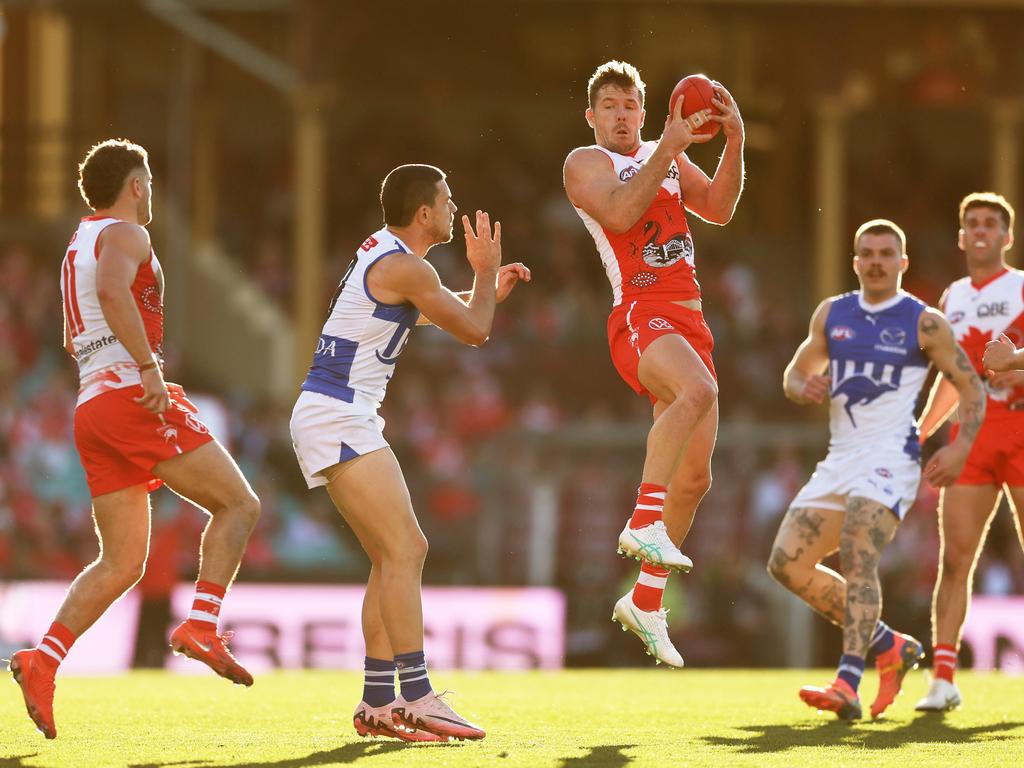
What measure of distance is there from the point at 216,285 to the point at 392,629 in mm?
17747

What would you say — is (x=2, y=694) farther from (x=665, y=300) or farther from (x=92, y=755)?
(x=665, y=300)

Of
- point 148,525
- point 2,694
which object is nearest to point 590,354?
point 2,694

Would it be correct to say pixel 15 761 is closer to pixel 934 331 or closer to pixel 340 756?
pixel 340 756

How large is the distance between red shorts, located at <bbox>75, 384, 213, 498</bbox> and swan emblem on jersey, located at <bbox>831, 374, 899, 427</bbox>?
316cm

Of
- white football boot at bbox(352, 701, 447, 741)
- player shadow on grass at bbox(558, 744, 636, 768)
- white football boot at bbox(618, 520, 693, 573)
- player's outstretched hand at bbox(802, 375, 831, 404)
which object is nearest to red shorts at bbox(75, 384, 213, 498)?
white football boot at bbox(352, 701, 447, 741)

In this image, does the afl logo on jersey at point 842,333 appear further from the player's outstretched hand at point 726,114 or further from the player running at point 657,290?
the player's outstretched hand at point 726,114

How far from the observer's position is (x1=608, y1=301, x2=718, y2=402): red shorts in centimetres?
818

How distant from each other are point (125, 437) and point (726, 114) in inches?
117

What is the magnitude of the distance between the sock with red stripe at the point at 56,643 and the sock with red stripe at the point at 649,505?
2.43 metres

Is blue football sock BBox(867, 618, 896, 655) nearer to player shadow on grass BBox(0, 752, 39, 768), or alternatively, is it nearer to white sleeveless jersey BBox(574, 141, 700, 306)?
white sleeveless jersey BBox(574, 141, 700, 306)

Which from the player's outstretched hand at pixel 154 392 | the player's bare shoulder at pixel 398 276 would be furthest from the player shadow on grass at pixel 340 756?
the player's bare shoulder at pixel 398 276

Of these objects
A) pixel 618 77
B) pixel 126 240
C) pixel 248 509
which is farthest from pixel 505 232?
pixel 126 240

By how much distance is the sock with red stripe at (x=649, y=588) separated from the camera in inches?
314

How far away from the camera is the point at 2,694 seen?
10.4 meters
